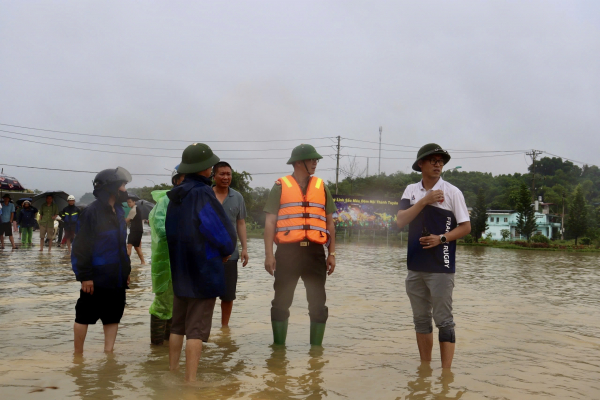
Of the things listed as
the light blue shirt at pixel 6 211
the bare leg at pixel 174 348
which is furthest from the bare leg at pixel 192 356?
the light blue shirt at pixel 6 211

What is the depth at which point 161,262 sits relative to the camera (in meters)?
5.45

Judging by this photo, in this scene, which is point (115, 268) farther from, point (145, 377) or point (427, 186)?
point (427, 186)

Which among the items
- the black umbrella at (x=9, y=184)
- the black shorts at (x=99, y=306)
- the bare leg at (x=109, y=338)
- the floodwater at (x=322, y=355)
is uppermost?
the black umbrella at (x=9, y=184)

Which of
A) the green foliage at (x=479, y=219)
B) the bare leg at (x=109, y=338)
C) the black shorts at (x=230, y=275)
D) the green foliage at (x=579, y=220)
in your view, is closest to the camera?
the bare leg at (x=109, y=338)

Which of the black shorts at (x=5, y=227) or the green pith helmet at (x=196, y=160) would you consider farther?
the black shorts at (x=5, y=227)

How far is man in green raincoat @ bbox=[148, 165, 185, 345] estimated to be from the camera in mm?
5402

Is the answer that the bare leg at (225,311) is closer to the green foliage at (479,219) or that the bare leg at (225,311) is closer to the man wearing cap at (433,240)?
the man wearing cap at (433,240)

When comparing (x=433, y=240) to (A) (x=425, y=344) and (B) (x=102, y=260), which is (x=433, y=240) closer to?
(A) (x=425, y=344)

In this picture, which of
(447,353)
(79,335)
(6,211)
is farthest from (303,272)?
(6,211)

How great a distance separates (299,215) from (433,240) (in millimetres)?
1452

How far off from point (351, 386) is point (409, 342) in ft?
6.32

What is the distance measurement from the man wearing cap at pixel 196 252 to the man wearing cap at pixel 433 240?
1598 millimetres

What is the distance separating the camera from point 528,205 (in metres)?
57.9

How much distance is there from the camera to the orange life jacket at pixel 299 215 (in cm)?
568
